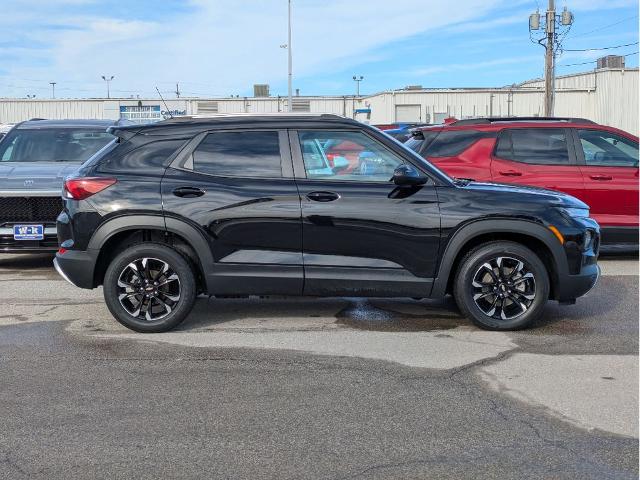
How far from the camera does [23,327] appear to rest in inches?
257

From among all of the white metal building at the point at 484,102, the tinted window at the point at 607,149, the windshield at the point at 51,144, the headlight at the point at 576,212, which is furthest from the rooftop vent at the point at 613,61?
the headlight at the point at 576,212

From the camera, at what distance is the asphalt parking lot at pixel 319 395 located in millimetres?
3771

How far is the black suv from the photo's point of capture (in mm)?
6152

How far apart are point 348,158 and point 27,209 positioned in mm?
4443

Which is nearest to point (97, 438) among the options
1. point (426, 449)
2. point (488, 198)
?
point (426, 449)

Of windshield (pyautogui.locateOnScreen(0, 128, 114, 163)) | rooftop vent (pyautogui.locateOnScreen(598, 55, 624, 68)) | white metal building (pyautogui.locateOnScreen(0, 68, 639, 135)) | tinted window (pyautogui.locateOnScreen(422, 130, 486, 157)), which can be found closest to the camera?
tinted window (pyautogui.locateOnScreen(422, 130, 486, 157))

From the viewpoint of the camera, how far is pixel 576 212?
6418 mm

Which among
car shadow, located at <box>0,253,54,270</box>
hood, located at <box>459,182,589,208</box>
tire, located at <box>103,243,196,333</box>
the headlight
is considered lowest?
car shadow, located at <box>0,253,54,270</box>

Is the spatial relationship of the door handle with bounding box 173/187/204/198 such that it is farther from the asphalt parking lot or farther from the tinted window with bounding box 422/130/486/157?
the tinted window with bounding box 422/130/486/157

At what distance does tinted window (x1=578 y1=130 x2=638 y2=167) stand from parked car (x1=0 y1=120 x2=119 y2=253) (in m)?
6.68

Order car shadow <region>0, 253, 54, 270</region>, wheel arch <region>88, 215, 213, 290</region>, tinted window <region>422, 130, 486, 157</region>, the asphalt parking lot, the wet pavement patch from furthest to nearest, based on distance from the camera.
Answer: tinted window <region>422, 130, 486, 157</region>, car shadow <region>0, 253, 54, 270</region>, the wet pavement patch, wheel arch <region>88, 215, 213, 290</region>, the asphalt parking lot

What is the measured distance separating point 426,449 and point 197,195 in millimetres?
3113

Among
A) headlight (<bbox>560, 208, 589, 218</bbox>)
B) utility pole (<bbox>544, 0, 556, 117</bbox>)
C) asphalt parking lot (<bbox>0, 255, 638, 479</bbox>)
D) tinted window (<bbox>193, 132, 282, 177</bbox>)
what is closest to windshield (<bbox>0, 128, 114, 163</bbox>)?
asphalt parking lot (<bbox>0, 255, 638, 479</bbox>)

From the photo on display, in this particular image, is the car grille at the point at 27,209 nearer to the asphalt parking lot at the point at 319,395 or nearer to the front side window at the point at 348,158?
the asphalt parking lot at the point at 319,395
